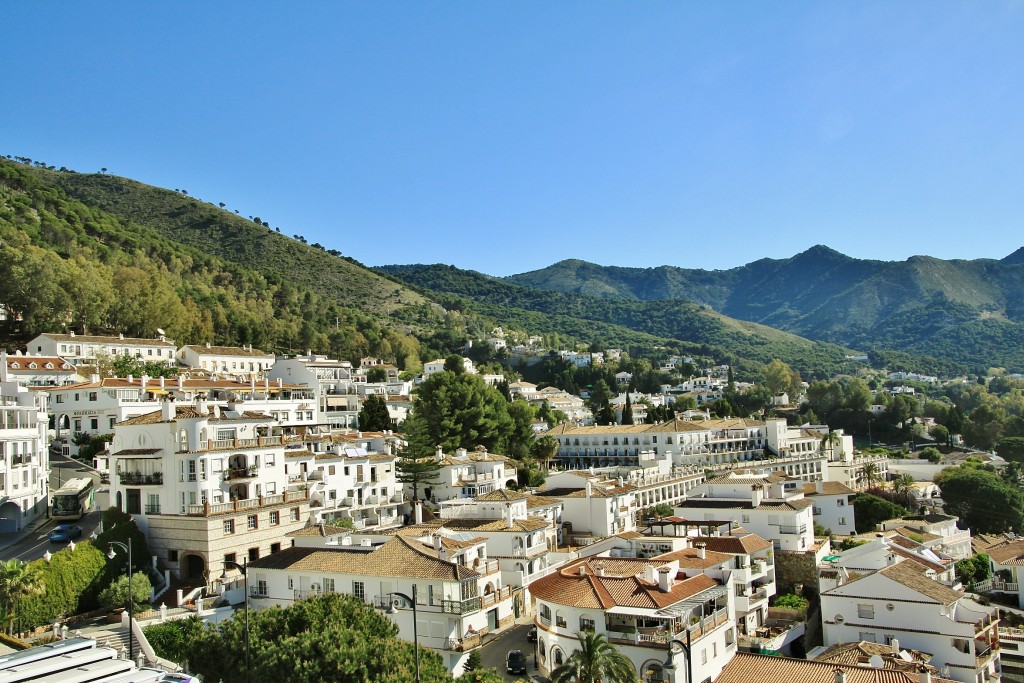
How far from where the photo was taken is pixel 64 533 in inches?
1446

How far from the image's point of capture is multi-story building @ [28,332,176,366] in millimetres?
66875

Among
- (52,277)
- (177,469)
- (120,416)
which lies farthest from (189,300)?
(177,469)

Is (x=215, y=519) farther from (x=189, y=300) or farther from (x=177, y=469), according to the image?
(x=189, y=300)

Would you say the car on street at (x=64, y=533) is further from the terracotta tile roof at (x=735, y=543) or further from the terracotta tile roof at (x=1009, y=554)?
the terracotta tile roof at (x=1009, y=554)

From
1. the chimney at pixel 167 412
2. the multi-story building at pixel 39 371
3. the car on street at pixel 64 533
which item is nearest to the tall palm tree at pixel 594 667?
the chimney at pixel 167 412

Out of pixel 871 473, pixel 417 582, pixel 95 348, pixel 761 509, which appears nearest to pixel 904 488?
pixel 871 473

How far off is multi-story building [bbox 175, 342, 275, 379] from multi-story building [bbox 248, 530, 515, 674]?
4221cm

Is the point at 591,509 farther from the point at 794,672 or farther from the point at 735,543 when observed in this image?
the point at 794,672

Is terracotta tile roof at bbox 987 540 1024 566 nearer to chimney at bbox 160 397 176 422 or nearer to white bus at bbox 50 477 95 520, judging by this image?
chimney at bbox 160 397 176 422

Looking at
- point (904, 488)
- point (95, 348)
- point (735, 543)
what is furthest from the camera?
point (904, 488)

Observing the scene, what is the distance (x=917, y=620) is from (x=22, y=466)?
41477mm

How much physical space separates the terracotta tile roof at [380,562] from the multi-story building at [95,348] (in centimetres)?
4090

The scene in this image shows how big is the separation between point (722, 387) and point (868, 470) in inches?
2441

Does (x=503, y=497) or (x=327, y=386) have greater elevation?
(x=327, y=386)
